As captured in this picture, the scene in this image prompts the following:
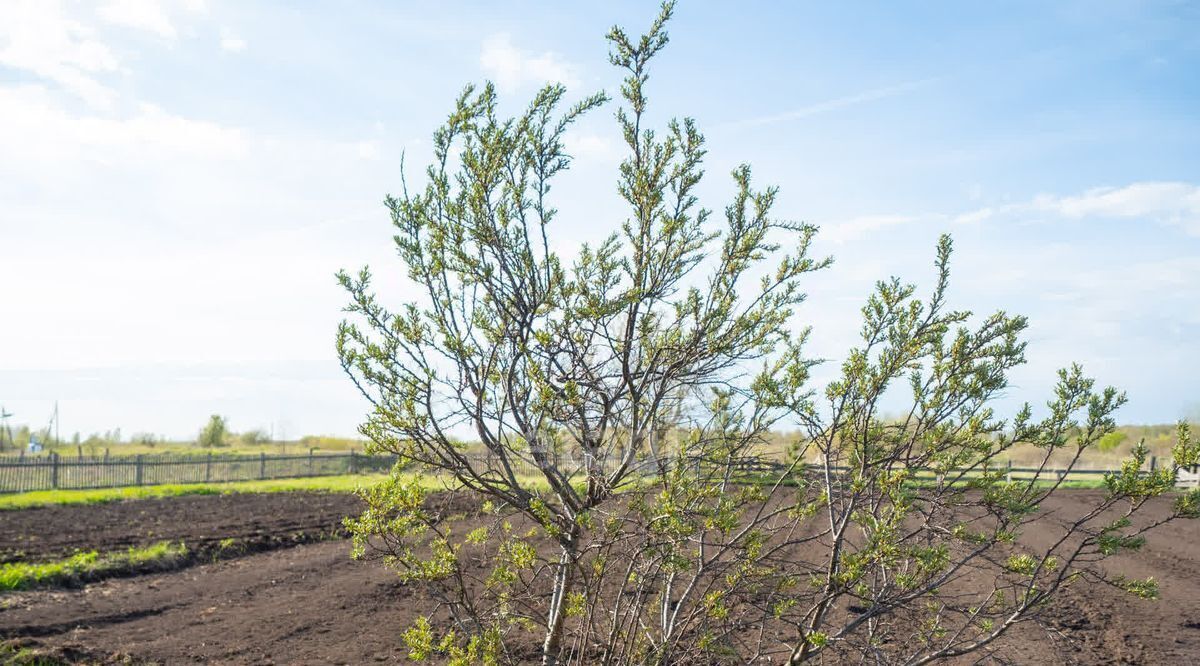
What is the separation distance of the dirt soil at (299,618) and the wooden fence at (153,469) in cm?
1265

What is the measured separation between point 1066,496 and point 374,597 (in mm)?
17394

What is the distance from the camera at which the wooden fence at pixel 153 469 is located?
26.4 metres

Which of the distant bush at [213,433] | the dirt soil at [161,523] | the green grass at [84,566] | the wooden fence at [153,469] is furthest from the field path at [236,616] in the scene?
the distant bush at [213,433]

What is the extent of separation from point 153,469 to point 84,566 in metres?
20.7

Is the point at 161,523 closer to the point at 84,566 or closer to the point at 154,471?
the point at 84,566

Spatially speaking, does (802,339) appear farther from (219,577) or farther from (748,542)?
(219,577)

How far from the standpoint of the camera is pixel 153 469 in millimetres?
30078

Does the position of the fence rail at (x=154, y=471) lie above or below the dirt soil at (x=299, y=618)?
above

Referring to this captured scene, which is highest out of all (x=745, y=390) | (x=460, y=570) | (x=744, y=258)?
(x=744, y=258)

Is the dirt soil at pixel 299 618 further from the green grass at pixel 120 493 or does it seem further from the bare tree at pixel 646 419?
the green grass at pixel 120 493

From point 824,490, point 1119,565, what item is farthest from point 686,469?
point 1119,565

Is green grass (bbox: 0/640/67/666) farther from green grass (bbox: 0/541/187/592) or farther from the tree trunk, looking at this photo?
the tree trunk

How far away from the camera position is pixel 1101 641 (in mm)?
7883

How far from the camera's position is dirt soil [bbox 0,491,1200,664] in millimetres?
7223
